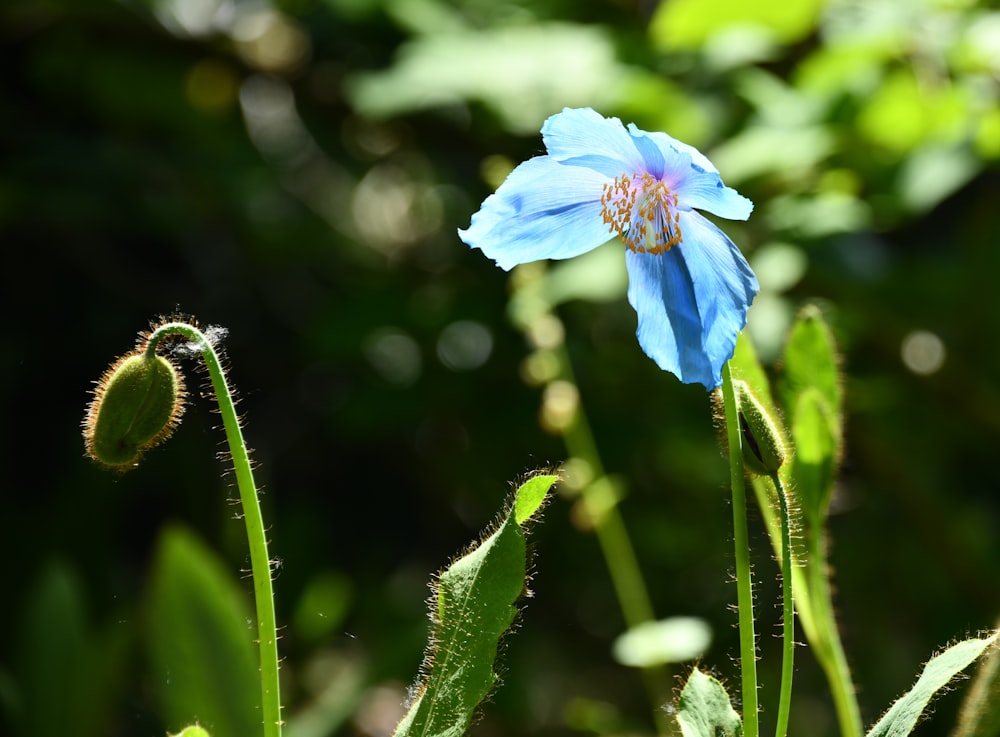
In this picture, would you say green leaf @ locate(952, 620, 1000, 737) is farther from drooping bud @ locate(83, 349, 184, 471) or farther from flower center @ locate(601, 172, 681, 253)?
drooping bud @ locate(83, 349, 184, 471)

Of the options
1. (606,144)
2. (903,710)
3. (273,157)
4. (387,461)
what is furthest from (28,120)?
(903,710)

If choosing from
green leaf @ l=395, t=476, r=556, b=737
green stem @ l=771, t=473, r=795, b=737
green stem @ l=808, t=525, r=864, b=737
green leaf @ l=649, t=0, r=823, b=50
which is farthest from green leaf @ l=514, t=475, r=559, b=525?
green leaf @ l=649, t=0, r=823, b=50

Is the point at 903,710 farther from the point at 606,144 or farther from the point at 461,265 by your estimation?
the point at 461,265

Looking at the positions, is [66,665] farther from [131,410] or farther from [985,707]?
[985,707]

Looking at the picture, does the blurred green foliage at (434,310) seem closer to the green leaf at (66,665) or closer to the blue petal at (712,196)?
the green leaf at (66,665)

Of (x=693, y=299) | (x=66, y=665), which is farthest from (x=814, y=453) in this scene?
(x=66, y=665)
